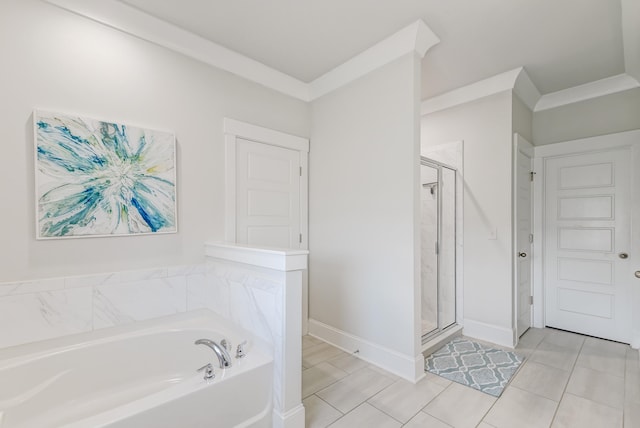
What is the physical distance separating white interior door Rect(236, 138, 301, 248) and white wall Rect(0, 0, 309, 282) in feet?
0.66

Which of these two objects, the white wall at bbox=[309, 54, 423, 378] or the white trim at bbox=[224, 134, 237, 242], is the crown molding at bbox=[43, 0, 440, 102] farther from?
the white trim at bbox=[224, 134, 237, 242]

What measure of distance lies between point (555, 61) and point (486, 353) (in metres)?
2.62

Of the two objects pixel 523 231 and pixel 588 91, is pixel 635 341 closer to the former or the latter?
pixel 523 231

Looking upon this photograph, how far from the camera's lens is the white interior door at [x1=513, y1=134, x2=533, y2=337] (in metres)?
2.92

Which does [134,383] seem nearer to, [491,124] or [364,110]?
[364,110]

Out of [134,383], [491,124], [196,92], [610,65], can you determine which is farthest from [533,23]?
[134,383]

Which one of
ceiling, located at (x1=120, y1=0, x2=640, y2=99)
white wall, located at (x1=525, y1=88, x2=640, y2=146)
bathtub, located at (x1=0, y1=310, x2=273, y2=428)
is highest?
ceiling, located at (x1=120, y1=0, x2=640, y2=99)

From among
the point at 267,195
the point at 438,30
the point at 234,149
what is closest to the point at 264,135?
the point at 234,149

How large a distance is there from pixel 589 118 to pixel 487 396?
2.92 meters

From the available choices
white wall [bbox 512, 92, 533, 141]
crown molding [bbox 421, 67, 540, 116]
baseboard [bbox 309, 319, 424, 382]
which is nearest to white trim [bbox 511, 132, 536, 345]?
white wall [bbox 512, 92, 533, 141]

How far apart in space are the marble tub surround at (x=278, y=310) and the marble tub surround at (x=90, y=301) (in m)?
0.51

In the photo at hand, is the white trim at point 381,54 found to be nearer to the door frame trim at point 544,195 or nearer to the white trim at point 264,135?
the white trim at point 264,135

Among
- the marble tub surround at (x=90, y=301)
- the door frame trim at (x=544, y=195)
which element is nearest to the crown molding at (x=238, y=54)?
the marble tub surround at (x=90, y=301)

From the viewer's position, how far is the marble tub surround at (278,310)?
167 centimetres
